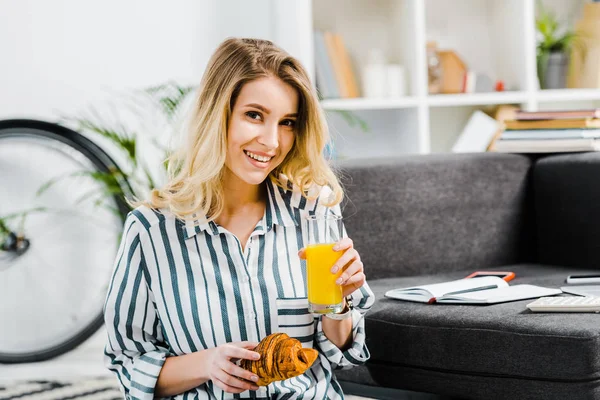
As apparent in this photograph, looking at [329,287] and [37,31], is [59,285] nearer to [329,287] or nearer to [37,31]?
[37,31]

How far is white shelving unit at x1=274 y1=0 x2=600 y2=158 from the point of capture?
328 centimetres

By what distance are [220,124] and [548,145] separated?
1.36 m

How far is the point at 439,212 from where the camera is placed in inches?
90.6

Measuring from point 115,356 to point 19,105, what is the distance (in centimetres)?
188

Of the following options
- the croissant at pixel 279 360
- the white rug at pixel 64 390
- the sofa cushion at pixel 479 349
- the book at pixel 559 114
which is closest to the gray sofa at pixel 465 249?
the sofa cushion at pixel 479 349

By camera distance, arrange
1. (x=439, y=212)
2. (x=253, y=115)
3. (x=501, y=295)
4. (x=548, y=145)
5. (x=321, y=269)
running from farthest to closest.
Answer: (x=548, y=145), (x=439, y=212), (x=501, y=295), (x=253, y=115), (x=321, y=269)

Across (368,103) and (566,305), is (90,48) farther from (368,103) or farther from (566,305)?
(566,305)

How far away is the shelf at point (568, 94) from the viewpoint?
3334mm

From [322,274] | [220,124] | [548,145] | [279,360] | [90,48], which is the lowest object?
[279,360]

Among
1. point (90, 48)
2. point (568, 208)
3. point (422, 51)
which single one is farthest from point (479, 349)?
point (90, 48)

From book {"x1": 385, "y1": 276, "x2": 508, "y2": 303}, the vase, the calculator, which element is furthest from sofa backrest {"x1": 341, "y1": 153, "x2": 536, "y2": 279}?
the vase

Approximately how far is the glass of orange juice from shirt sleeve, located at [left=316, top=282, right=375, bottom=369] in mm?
126

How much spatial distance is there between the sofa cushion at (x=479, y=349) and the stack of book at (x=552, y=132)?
83cm

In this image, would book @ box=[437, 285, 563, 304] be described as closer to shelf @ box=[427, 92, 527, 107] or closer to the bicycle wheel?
the bicycle wheel
